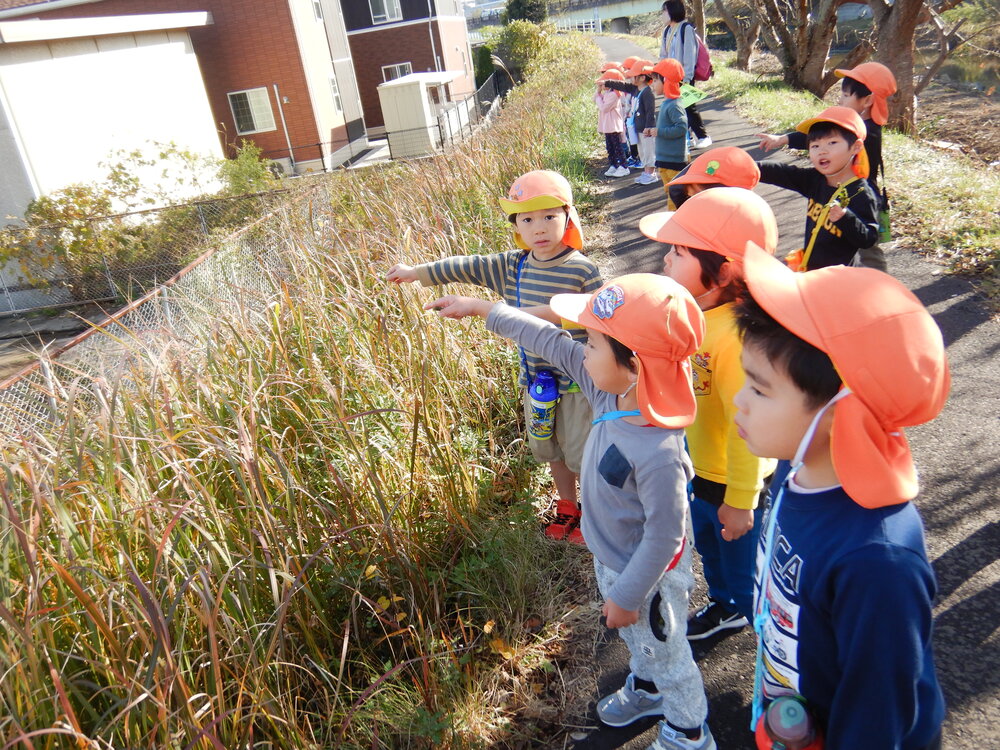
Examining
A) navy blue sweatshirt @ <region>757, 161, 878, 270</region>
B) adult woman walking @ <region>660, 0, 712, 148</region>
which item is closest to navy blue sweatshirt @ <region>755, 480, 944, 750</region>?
navy blue sweatshirt @ <region>757, 161, 878, 270</region>

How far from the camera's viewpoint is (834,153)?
3.08m

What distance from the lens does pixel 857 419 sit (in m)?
1.04

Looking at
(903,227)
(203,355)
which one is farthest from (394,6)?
(203,355)

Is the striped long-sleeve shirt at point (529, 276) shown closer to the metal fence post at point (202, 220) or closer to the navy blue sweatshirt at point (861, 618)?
the navy blue sweatshirt at point (861, 618)

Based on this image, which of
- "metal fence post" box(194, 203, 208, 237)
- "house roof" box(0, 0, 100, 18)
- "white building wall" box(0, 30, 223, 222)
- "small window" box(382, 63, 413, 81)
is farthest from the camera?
"small window" box(382, 63, 413, 81)

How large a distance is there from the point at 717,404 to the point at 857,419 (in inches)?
38.5

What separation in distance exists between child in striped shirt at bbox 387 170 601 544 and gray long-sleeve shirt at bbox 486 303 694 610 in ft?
2.55

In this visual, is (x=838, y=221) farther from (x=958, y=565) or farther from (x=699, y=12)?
(x=699, y=12)

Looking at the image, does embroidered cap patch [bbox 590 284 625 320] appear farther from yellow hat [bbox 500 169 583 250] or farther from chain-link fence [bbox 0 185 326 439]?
chain-link fence [bbox 0 185 326 439]

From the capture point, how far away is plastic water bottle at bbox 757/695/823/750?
3.82 ft

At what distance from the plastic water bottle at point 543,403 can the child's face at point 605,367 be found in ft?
2.84

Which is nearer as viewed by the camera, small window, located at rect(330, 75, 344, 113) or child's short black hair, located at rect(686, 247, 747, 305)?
child's short black hair, located at rect(686, 247, 747, 305)

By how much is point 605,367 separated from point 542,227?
1.04 meters

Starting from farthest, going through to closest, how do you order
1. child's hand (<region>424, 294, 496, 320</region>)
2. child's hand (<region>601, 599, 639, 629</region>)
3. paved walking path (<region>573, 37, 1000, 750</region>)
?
1. child's hand (<region>424, 294, 496, 320</region>)
2. paved walking path (<region>573, 37, 1000, 750</region>)
3. child's hand (<region>601, 599, 639, 629</region>)
